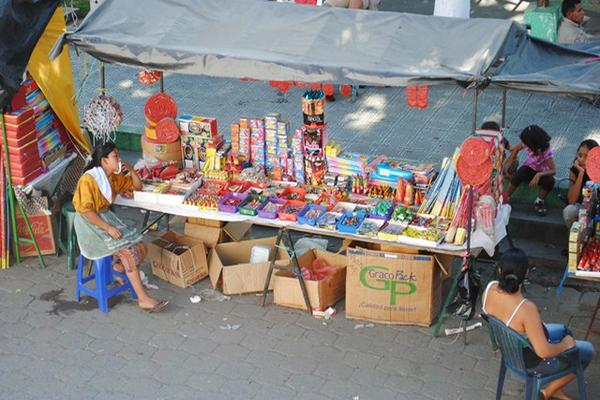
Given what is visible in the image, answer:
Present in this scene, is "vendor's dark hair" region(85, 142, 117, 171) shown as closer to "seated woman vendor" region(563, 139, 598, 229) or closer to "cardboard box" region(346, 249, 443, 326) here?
"cardboard box" region(346, 249, 443, 326)

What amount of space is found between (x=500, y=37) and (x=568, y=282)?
216 cm

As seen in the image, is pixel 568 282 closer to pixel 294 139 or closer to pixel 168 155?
pixel 294 139

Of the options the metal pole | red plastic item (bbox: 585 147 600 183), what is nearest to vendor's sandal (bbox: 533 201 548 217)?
red plastic item (bbox: 585 147 600 183)

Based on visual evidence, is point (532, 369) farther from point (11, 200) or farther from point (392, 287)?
point (11, 200)

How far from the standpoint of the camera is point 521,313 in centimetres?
555

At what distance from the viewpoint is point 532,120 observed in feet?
34.1

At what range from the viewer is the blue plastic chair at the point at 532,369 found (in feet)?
18.4

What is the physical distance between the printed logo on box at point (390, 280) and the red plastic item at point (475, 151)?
1.00 m

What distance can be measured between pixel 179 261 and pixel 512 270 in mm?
3042

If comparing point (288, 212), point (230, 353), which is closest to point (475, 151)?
point (288, 212)

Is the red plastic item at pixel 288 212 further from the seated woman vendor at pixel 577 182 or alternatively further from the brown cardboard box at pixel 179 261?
the seated woman vendor at pixel 577 182

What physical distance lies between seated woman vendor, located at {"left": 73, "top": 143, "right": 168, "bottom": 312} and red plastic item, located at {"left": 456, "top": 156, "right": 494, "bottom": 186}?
258 centimetres

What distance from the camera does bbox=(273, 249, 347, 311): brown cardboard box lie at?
283 inches

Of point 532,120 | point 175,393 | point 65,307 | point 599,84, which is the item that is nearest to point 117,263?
point 65,307
